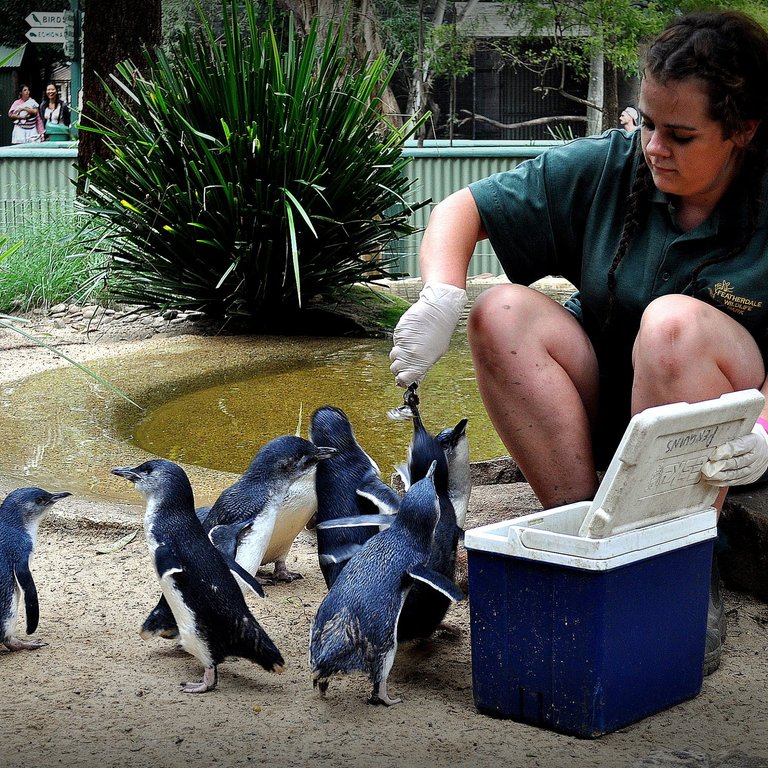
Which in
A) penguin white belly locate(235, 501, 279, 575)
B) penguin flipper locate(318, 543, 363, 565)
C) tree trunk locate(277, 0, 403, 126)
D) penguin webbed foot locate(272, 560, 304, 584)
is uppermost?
tree trunk locate(277, 0, 403, 126)

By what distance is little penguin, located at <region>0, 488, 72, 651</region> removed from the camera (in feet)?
7.23

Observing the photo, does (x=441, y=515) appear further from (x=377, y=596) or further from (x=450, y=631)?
(x=377, y=596)

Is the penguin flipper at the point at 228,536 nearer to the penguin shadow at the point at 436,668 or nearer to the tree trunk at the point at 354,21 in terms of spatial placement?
the penguin shadow at the point at 436,668

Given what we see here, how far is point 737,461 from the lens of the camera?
1.94 metres

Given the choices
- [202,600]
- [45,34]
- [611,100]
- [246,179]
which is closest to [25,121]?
[45,34]

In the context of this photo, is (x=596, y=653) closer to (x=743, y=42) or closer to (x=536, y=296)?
(x=536, y=296)

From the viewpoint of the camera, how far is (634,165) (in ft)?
8.00

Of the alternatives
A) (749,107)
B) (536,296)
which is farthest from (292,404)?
(749,107)

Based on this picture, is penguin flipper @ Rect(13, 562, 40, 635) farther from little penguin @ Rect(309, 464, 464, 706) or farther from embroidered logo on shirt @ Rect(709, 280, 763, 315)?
embroidered logo on shirt @ Rect(709, 280, 763, 315)

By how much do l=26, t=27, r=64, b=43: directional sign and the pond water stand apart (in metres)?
10.2

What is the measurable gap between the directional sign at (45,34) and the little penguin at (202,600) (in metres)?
13.1

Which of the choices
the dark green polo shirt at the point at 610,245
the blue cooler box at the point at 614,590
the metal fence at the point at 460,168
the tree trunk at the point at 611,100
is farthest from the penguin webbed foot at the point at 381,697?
the tree trunk at the point at 611,100

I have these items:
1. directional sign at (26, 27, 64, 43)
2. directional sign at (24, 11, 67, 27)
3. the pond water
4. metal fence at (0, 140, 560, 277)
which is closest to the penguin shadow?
the pond water

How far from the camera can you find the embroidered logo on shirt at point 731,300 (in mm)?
2275
